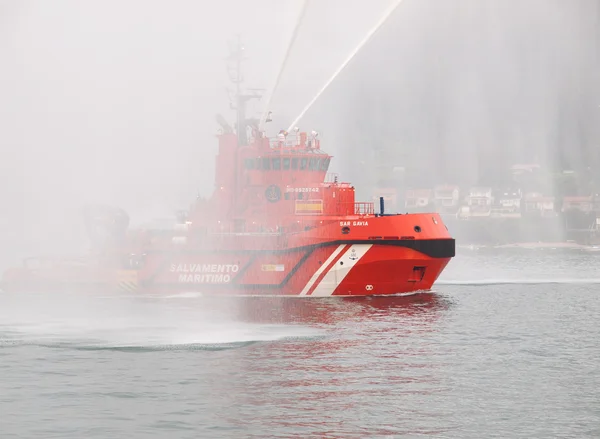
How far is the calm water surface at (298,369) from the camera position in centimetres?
2012

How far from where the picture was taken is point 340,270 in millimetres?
42031

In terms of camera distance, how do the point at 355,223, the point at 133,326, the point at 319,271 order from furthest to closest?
the point at 319,271, the point at 355,223, the point at 133,326

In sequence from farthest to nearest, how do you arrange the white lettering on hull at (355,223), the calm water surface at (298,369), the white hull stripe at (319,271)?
the white hull stripe at (319,271) < the white lettering on hull at (355,223) < the calm water surface at (298,369)

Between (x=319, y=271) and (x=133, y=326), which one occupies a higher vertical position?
(x=319, y=271)

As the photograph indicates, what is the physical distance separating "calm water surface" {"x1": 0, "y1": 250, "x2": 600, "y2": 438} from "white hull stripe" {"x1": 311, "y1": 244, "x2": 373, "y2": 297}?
813mm

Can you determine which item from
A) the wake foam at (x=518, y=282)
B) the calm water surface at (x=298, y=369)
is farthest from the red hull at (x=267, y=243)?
the wake foam at (x=518, y=282)

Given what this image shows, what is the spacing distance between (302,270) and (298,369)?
16969 mm

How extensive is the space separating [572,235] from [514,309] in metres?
125

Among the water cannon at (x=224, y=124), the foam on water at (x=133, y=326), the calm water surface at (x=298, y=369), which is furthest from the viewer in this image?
the water cannon at (x=224, y=124)

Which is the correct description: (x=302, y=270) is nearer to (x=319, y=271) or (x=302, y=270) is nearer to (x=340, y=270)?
(x=319, y=271)

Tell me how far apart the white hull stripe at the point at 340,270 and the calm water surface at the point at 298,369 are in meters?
0.81

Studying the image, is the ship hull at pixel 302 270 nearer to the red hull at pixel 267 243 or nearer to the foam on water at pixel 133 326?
the red hull at pixel 267 243

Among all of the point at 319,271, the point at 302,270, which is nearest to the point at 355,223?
the point at 319,271

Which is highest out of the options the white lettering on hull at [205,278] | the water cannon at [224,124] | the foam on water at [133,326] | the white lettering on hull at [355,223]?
the water cannon at [224,124]
